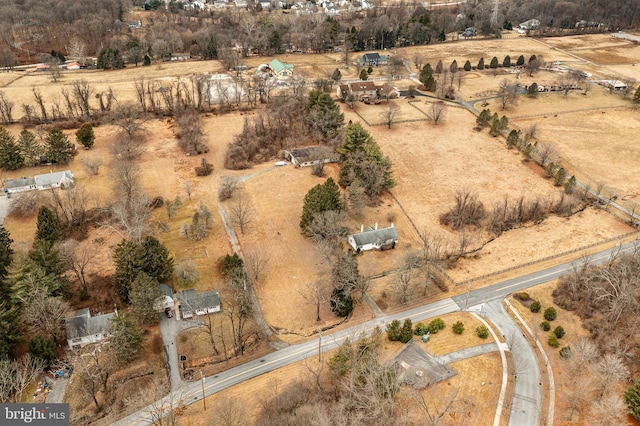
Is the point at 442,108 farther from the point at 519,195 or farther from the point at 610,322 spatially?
the point at 610,322

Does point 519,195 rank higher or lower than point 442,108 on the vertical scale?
lower

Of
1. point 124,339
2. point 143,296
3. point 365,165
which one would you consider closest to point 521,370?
point 124,339

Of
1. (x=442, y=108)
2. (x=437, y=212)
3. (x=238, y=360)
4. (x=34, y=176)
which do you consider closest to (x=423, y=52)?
(x=442, y=108)

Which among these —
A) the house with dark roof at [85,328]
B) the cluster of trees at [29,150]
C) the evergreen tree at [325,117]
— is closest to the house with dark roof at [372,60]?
the evergreen tree at [325,117]

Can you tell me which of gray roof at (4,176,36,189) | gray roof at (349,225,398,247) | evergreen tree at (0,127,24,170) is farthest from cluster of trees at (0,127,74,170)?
gray roof at (349,225,398,247)

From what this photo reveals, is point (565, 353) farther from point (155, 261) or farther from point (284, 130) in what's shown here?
point (284, 130)
